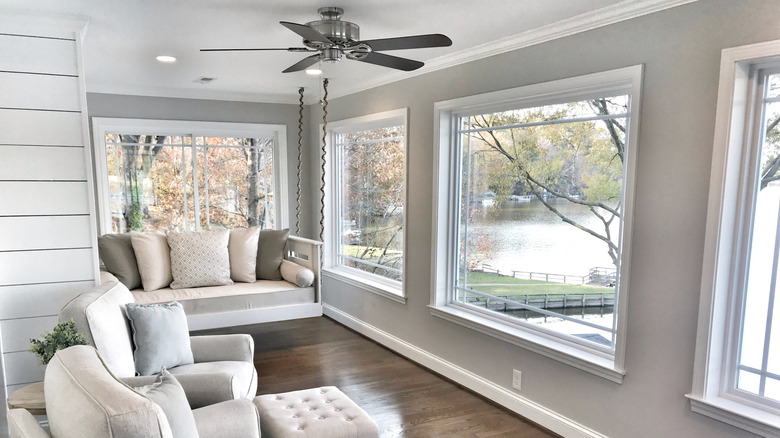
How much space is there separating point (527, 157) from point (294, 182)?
3171mm

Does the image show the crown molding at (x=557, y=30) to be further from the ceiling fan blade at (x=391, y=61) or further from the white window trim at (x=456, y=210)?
the ceiling fan blade at (x=391, y=61)

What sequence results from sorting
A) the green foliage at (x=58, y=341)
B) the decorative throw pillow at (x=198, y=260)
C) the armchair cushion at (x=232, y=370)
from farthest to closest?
the decorative throw pillow at (x=198, y=260)
the armchair cushion at (x=232, y=370)
the green foliage at (x=58, y=341)

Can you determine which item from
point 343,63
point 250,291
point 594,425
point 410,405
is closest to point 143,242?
point 250,291

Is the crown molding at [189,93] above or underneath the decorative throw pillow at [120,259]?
above

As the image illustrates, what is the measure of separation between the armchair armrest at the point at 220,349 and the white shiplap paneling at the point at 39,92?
57.5 inches

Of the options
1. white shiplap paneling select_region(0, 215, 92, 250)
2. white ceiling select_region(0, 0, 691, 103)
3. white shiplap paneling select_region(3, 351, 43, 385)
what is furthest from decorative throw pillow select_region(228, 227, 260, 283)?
white shiplap paneling select_region(3, 351, 43, 385)

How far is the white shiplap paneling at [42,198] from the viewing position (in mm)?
2535

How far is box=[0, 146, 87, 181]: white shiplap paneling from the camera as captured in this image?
253 centimetres

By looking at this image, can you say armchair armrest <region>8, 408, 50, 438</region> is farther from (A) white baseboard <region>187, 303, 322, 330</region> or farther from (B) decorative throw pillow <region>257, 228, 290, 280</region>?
(B) decorative throw pillow <region>257, 228, 290, 280</region>

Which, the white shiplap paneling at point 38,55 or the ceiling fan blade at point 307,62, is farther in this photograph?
the ceiling fan blade at point 307,62

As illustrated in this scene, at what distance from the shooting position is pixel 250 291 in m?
4.01

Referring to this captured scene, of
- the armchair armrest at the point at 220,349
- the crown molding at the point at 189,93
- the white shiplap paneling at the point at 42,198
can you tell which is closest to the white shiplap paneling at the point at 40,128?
the white shiplap paneling at the point at 42,198

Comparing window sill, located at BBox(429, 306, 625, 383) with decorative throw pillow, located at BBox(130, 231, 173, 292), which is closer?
window sill, located at BBox(429, 306, 625, 383)

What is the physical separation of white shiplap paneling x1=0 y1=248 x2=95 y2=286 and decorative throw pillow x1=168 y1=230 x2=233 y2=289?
1.40 meters
